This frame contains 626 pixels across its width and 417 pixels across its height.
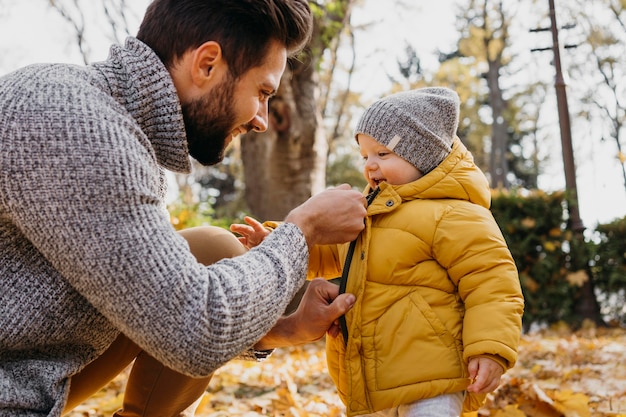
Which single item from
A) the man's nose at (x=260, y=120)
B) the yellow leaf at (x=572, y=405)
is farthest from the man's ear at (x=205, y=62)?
the yellow leaf at (x=572, y=405)

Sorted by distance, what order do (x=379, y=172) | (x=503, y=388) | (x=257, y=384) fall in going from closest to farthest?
(x=379, y=172)
(x=503, y=388)
(x=257, y=384)

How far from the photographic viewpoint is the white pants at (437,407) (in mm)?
1889

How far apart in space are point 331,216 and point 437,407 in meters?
0.69

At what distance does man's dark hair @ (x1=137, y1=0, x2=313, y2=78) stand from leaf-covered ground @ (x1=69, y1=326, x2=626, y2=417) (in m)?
1.76

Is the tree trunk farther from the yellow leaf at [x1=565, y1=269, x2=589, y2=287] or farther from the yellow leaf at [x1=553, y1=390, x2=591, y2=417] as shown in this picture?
the yellow leaf at [x1=553, y1=390, x2=591, y2=417]

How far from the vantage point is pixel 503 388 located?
3219 millimetres

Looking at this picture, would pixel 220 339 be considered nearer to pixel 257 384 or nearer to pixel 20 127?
pixel 20 127

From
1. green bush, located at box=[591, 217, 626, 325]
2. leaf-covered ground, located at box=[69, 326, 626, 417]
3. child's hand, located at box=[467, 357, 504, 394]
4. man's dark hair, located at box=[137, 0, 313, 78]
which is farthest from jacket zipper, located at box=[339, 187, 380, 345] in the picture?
green bush, located at box=[591, 217, 626, 325]

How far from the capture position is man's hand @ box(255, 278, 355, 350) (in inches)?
78.3

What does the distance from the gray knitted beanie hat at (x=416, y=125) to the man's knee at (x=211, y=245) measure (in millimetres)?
661

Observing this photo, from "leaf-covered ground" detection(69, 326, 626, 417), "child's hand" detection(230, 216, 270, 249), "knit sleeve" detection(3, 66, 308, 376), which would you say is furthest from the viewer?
A: "leaf-covered ground" detection(69, 326, 626, 417)

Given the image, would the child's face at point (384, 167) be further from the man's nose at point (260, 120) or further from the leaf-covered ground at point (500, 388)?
the leaf-covered ground at point (500, 388)

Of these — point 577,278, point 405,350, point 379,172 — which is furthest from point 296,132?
point 405,350

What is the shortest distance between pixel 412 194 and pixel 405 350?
1.77ft
